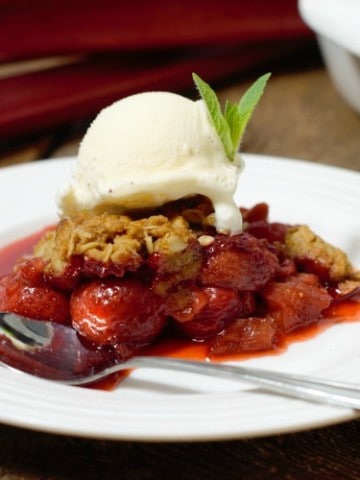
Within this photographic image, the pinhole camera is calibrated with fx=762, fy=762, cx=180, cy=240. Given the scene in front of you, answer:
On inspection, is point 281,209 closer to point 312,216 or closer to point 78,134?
point 312,216

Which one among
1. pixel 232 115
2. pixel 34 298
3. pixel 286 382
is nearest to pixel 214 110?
pixel 232 115

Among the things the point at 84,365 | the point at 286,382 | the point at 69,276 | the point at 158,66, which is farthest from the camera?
the point at 158,66

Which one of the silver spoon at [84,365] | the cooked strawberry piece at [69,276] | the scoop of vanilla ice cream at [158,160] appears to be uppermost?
the scoop of vanilla ice cream at [158,160]

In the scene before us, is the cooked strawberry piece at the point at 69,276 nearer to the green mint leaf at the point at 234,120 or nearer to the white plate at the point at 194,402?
the white plate at the point at 194,402

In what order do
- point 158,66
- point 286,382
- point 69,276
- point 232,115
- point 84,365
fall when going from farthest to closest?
1. point 158,66
2. point 232,115
3. point 69,276
4. point 84,365
5. point 286,382

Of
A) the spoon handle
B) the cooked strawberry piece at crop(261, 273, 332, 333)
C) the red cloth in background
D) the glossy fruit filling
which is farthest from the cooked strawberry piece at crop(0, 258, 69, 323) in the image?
the red cloth in background

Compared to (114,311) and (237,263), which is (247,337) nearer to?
(237,263)

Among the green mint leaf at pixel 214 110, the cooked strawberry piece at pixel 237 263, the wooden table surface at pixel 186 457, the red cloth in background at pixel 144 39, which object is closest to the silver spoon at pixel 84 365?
the wooden table surface at pixel 186 457
